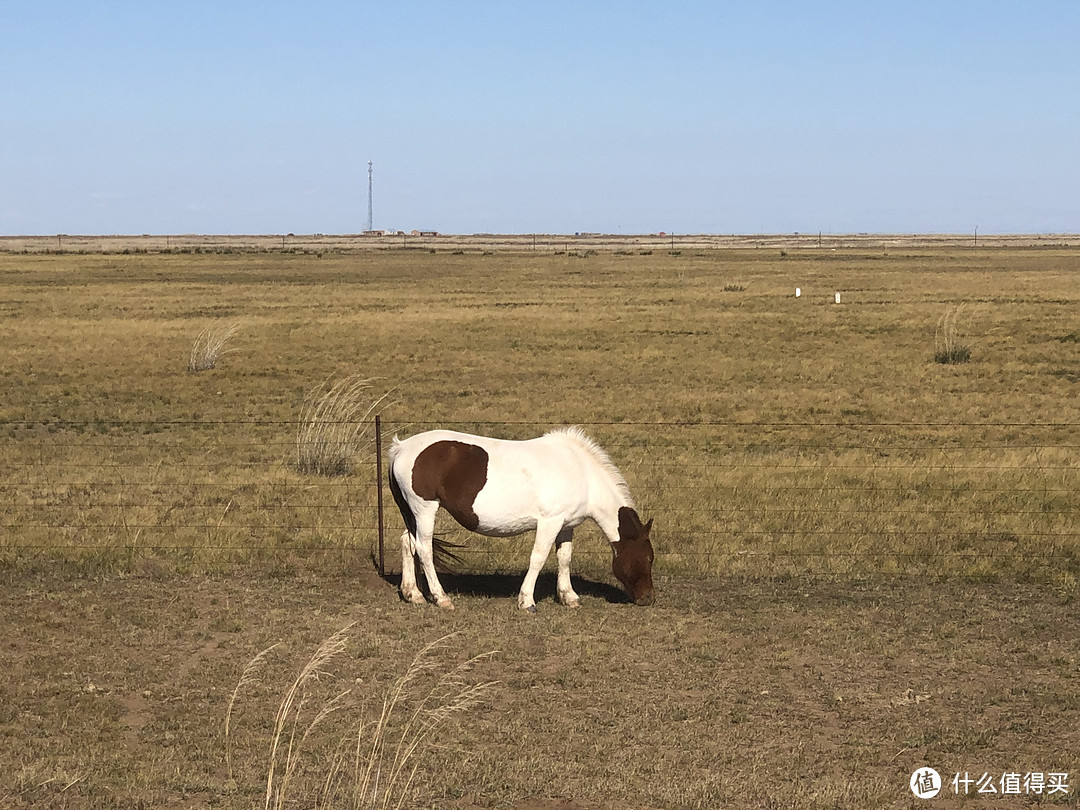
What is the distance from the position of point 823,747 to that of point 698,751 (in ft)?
2.51

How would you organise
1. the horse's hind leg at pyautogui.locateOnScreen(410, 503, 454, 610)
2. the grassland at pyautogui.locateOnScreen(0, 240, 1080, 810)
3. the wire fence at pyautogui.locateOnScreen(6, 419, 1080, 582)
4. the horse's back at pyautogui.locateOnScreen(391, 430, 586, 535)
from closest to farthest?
1. the grassland at pyautogui.locateOnScreen(0, 240, 1080, 810)
2. the horse's back at pyautogui.locateOnScreen(391, 430, 586, 535)
3. the horse's hind leg at pyautogui.locateOnScreen(410, 503, 454, 610)
4. the wire fence at pyautogui.locateOnScreen(6, 419, 1080, 582)

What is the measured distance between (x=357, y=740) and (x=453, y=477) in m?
4.09

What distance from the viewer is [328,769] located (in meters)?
6.45

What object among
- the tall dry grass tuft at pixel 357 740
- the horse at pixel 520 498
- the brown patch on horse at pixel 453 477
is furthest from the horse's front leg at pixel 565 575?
the tall dry grass tuft at pixel 357 740

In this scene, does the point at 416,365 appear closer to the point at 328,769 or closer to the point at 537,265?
the point at 328,769

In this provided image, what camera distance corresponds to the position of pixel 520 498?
9555 millimetres

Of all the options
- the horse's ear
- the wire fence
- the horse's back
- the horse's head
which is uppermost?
the horse's back

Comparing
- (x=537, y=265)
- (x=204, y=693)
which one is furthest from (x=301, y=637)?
(x=537, y=265)

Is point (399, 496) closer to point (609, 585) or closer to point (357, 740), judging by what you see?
point (609, 585)

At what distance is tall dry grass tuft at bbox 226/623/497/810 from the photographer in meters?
5.70

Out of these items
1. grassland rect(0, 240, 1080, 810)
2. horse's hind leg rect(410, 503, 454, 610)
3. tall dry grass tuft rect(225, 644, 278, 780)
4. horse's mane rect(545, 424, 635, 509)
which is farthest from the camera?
horse's mane rect(545, 424, 635, 509)

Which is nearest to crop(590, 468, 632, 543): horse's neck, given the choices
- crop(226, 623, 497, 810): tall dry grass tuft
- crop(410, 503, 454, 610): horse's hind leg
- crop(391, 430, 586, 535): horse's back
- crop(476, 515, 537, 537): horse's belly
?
crop(391, 430, 586, 535): horse's back

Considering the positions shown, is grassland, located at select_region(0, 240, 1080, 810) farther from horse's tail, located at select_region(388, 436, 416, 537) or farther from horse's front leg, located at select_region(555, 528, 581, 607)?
horse's tail, located at select_region(388, 436, 416, 537)

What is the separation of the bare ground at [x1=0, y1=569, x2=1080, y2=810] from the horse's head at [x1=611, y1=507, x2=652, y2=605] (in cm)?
28
